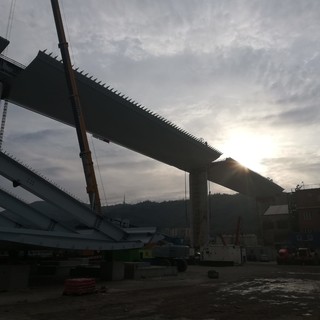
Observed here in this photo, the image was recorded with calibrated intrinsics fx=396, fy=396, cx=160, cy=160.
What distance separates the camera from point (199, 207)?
61.4 m

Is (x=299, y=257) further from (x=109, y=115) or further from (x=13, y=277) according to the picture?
(x=13, y=277)

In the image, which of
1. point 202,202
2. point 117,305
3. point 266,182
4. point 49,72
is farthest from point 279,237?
point 117,305

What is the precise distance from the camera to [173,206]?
150 meters

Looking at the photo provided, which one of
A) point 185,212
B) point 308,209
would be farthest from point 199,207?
point 185,212

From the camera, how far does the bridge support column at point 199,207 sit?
198 feet

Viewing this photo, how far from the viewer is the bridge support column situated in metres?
60.5

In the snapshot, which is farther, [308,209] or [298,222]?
[298,222]

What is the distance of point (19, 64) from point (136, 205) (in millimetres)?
118636

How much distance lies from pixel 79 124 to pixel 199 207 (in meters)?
37.2

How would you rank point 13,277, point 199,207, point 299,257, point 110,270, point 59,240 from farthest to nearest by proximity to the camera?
point 199,207 → point 299,257 → point 110,270 → point 59,240 → point 13,277

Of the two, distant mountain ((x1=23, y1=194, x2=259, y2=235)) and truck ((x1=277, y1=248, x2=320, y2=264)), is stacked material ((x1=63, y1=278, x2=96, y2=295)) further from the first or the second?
distant mountain ((x1=23, y1=194, x2=259, y2=235))

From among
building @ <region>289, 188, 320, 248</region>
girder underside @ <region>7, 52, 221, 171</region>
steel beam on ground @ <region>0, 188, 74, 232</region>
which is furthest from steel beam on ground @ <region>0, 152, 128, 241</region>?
building @ <region>289, 188, 320, 248</region>

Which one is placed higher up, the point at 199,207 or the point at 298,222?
the point at 199,207

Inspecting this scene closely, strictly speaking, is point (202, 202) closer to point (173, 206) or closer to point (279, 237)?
point (279, 237)
